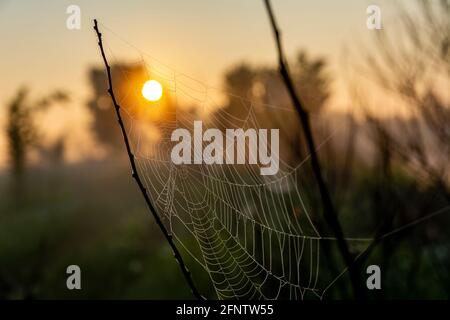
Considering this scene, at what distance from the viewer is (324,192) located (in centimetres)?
84

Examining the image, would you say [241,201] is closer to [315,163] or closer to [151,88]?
[151,88]

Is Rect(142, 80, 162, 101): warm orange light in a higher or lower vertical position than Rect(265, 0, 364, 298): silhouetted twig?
higher

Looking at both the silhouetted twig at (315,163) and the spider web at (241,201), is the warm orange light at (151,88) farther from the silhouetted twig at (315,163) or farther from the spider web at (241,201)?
the silhouetted twig at (315,163)

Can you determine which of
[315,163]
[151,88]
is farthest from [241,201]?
[315,163]

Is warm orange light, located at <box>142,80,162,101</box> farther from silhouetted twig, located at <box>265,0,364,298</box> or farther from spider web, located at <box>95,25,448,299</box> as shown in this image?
silhouetted twig, located at <box>265,0,364,298</box>

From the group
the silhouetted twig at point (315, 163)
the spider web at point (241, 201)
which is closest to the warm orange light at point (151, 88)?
the spider web at point (241, 201)

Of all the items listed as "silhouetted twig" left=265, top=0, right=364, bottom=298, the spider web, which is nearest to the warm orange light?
the spider web

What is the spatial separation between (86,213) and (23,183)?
463 centimetres

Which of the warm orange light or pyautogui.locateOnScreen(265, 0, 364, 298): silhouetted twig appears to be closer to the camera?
pyautogui.locateOnScreen(265, 0, 364, 298): silhouetted twig

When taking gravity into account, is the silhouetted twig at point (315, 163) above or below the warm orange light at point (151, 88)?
below

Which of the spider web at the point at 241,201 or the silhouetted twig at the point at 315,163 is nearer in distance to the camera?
the silhouetted twig at the point at 315,163
